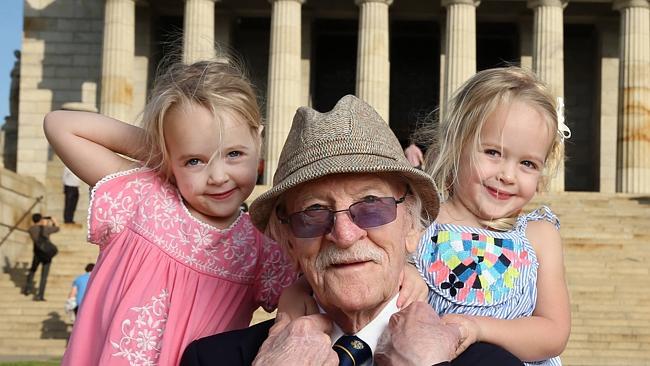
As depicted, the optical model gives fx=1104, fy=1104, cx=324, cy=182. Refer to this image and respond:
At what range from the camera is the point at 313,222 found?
420 centimetres

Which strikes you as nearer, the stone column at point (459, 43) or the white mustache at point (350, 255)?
the white mustache at point (350, 255)

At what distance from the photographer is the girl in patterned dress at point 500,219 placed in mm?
4918

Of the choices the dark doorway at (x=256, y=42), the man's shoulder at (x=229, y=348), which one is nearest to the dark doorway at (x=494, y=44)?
the dark doorway at (x=256, y=42)

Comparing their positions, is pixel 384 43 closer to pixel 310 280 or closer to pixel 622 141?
pixel 622 141

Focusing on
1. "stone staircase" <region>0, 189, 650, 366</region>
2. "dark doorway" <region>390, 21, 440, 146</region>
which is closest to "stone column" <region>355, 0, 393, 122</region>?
"dark doorway" <region>390, 21, 440, 146</region>

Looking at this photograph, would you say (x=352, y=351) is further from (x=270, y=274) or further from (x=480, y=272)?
(x=270, y=274)

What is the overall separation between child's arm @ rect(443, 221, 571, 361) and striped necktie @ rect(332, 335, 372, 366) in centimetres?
36

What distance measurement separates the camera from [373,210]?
4156 millimetres

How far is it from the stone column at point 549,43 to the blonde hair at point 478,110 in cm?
3410

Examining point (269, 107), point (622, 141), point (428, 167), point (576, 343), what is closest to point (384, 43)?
point (269, 107)

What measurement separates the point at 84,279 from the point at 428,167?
45.8 feet

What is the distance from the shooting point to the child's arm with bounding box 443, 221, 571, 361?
4441 millimetres

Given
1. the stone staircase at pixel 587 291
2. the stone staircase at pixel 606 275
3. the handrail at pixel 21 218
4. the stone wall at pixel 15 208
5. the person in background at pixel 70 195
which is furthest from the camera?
the person in background at pixel 70 195

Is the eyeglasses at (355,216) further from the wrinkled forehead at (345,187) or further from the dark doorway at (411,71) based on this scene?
the dark doorway at (411,71)
